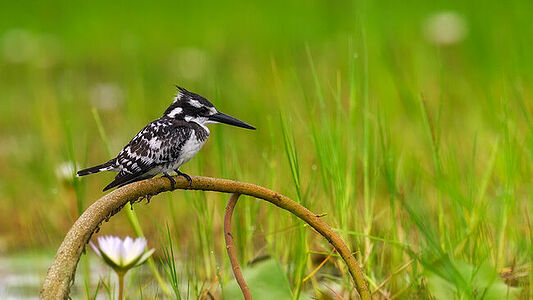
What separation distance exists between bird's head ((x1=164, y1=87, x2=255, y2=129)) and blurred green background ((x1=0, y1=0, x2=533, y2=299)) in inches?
12.7

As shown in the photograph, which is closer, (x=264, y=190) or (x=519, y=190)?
(x=264, y=190)

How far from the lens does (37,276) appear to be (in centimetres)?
334

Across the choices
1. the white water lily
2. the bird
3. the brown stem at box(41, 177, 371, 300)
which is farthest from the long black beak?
the white water lily

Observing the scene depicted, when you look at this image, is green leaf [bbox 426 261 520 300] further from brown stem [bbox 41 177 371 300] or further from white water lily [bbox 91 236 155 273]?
white water lily [bbox 91 236 155 273]

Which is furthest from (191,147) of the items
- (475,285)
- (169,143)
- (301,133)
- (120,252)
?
(301,133)

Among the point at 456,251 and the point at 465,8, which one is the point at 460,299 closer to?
the point at 456,251

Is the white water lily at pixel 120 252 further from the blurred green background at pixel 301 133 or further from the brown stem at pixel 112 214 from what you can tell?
the blurred green background at pixel 301 133

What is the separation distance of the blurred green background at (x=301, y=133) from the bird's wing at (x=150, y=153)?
0.41 meters

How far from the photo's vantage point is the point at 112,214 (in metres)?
1.92

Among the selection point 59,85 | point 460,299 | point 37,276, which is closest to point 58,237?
point 37,276

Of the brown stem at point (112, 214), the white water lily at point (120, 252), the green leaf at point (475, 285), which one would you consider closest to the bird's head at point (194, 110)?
the brown stem at point (112, 214)

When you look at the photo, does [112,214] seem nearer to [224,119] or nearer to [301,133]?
[224,119]

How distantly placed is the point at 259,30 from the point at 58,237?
18.9 feet

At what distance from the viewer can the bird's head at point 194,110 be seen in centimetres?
221
